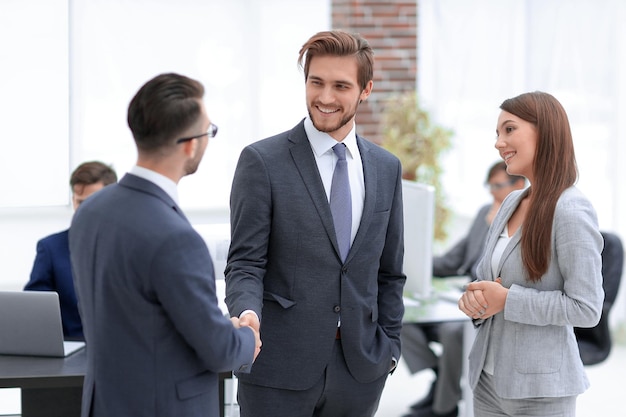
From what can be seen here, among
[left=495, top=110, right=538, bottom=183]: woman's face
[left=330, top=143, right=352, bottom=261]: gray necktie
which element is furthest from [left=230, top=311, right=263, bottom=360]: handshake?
[left=495, top=110, right=538, bottom=183]: woman's face

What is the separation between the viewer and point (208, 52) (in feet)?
21.2

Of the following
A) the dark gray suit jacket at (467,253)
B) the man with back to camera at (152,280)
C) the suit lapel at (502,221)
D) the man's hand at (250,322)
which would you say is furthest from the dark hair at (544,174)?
the dark gray suit jacket at (467,253)

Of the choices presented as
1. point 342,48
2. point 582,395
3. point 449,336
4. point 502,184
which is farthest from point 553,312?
point 582,395

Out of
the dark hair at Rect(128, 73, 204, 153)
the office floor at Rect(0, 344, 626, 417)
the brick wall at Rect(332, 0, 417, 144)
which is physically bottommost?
the office floor at Rect(0, 344, 626, 417)

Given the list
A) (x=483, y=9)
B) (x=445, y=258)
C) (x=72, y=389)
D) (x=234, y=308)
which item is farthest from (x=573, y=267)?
(x=483, y=9)

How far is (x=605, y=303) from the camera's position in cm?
412

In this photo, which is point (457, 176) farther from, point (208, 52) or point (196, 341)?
point (196, 341)

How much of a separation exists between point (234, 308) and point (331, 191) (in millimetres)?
437

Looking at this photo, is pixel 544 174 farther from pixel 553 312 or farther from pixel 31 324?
pixel 31 324

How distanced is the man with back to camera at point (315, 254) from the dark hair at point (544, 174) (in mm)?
411

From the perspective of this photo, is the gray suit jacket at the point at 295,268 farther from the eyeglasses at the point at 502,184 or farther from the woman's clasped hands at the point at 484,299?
the eyeglasses at the point at 502,184

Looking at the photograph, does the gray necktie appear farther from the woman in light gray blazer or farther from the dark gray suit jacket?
the dark gray suit jacket

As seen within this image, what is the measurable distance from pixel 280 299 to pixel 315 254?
0.15m

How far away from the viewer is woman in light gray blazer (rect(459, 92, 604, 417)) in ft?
7.55
